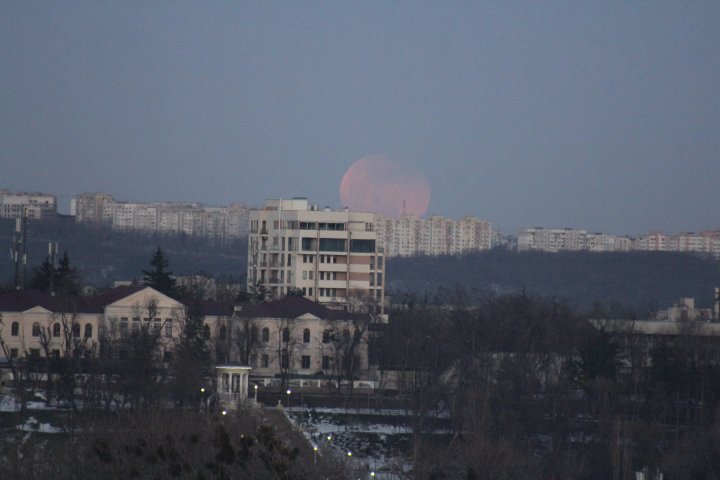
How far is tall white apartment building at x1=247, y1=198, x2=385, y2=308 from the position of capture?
64.5 m

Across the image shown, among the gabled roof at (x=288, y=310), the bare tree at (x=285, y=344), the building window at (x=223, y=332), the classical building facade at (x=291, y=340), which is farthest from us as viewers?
the gabled roof at (x=288, y=310)

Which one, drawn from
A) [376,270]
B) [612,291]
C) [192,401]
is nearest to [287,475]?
[192,401]

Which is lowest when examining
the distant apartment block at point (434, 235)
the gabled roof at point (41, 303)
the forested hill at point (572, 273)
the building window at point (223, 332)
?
the building window at point (223, 332)

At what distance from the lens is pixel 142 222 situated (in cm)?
14375

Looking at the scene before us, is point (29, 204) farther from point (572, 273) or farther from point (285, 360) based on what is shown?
point (285, 360)

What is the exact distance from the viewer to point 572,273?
131m

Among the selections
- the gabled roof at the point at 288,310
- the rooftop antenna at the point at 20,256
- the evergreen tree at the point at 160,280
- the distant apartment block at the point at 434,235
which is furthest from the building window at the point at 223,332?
the distant apartment block at the point at 434,235

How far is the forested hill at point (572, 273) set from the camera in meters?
124

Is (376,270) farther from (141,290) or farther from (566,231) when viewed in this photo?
(566,231)

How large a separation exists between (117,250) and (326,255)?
59.4 metres

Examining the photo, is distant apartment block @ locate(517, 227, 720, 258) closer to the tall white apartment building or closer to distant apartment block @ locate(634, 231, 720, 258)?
distant apartment block @ locate(634, 231, 720, 258)

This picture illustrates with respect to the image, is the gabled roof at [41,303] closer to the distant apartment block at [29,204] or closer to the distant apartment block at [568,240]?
the distant apartment block at [29,204]

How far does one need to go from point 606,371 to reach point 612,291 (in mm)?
79736

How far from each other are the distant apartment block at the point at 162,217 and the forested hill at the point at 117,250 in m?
5.45
